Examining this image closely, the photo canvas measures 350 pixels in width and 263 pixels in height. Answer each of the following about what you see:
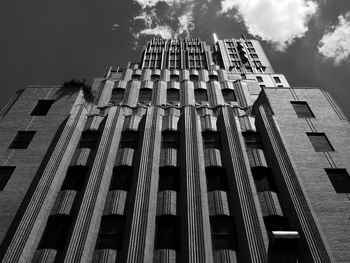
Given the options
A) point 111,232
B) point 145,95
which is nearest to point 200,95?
Answer: point 145,95

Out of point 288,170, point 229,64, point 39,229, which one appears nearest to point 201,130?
point 288,170

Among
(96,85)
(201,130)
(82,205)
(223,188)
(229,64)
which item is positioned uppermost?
(229,64)

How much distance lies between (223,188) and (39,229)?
449 inches

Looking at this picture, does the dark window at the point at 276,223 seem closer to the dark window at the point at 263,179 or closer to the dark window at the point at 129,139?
the dark window at the point at 263,179

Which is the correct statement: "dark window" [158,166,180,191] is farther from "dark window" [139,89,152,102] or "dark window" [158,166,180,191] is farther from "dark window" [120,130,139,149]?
"dark window" [139,89,152,102]

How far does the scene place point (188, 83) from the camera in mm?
34344

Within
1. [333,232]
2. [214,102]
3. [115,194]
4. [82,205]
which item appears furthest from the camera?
[214,102]

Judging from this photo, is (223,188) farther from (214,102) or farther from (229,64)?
(229,64)

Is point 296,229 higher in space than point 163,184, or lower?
lower

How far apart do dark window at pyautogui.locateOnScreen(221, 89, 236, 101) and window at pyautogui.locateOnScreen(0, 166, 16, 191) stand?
21567 millimetres

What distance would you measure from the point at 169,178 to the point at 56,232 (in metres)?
7.74

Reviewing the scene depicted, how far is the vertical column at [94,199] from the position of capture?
1556 cm

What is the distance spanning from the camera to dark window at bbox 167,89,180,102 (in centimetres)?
3294

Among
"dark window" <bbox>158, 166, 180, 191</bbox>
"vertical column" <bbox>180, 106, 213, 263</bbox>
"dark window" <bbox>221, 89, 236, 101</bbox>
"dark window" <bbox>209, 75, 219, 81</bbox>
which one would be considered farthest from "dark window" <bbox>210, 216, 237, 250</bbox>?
"dark window" <bbox>209, 75, 219, 81</bbox>
